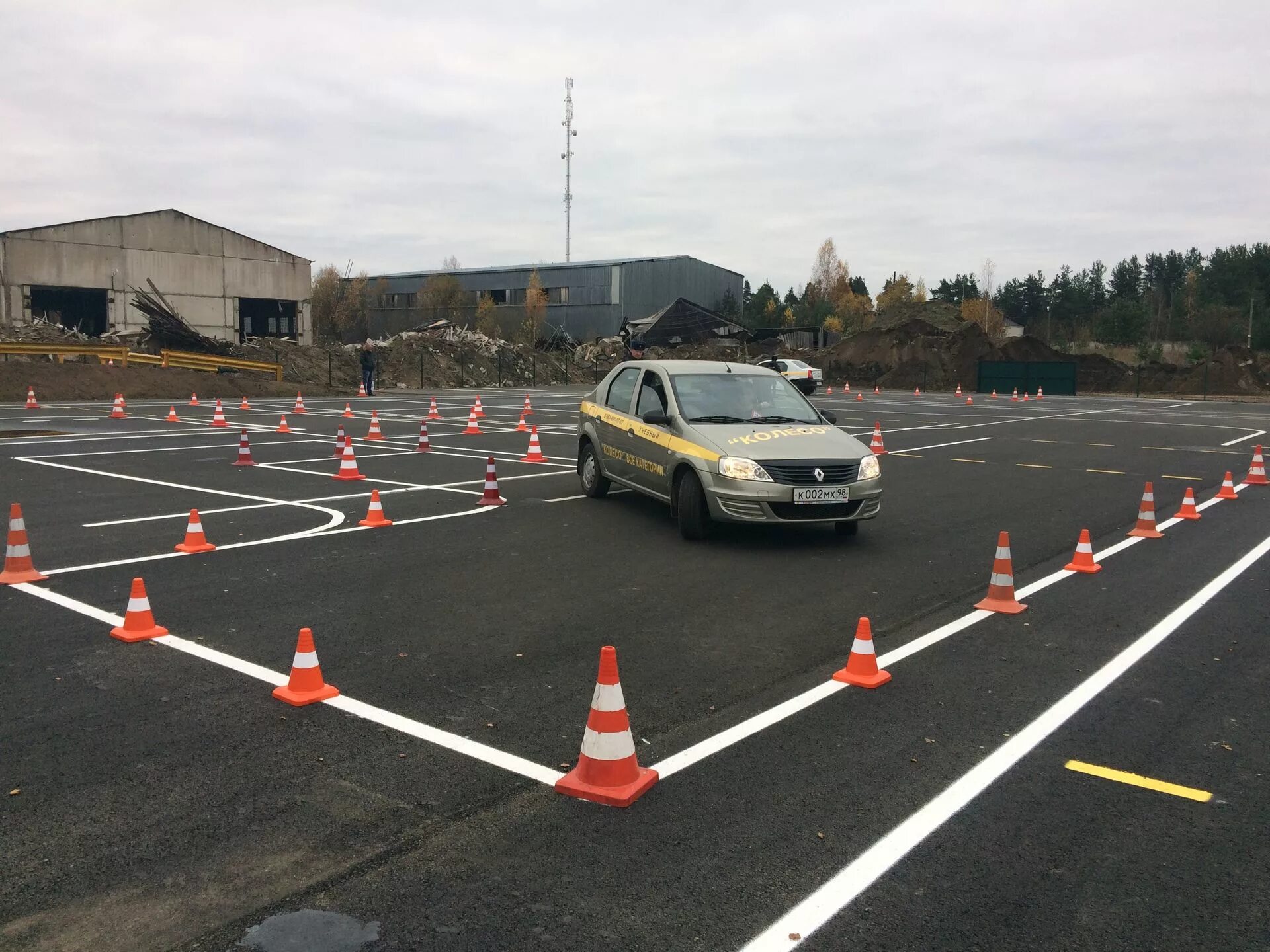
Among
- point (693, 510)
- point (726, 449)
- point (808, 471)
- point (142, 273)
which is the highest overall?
point (142, 273)

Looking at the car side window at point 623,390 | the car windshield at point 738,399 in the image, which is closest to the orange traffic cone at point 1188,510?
the car windshield at point 738,399

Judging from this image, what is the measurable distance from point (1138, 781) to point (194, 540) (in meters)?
7.64

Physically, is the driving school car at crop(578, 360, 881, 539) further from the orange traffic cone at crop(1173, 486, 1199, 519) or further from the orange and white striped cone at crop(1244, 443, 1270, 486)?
the orange and white striped cone at crop(1244, 443, 1270, 486)

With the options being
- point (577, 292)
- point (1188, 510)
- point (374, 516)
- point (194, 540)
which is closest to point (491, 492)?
point (374, 516)

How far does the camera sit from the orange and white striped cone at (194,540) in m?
9.05

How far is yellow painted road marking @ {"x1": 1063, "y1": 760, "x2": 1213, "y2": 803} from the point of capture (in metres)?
4.32

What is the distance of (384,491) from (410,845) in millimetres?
9696

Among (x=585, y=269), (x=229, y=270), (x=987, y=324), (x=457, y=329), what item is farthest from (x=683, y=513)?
(x=987, y=324)

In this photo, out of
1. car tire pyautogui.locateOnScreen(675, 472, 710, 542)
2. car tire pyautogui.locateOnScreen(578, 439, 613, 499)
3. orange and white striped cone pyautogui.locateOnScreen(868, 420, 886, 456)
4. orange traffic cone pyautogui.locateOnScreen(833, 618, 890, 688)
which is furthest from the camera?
orange and white striped cone pyautogui.locateOnScreen(868, 420, 886, 456)

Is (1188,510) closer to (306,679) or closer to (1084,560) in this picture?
(1084,560)

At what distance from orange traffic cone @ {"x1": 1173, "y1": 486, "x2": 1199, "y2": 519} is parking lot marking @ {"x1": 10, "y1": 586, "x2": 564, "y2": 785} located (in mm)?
9780

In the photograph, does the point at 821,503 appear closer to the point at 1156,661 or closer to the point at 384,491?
the point at 1156,661

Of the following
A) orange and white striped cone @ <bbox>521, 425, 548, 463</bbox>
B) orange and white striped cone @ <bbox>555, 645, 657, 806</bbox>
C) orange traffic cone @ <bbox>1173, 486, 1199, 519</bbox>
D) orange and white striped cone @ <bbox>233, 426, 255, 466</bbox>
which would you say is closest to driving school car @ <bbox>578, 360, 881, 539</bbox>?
orange traffic cone @ <bbox>1173, 486, 1199, 519</bbox>

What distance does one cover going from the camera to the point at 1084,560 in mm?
8773
